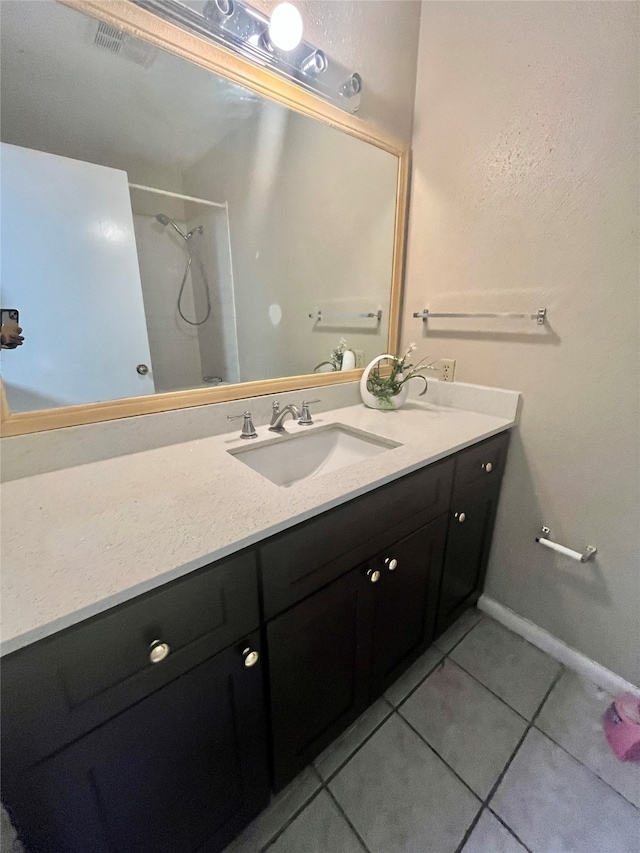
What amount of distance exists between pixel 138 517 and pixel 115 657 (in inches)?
9.2

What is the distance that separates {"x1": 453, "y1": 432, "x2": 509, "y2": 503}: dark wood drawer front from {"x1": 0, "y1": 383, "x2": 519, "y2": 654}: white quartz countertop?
69 mm

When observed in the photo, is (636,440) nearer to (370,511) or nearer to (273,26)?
(370,511)

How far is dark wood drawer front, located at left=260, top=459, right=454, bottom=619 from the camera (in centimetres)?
70

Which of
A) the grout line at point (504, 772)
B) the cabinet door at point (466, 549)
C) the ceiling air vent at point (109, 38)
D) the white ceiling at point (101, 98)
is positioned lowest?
the grout line at point (504, 772)

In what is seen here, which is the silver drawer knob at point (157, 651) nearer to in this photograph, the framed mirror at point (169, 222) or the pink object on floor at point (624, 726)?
the framed mirror at point (169, 222)

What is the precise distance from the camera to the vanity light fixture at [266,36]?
87 centimetres

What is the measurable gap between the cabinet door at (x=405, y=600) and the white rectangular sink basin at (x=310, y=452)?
1.03 feet

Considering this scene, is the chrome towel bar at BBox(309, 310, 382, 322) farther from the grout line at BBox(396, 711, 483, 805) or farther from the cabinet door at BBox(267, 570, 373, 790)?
the grout line at BBox(396, 711, 483, 805)

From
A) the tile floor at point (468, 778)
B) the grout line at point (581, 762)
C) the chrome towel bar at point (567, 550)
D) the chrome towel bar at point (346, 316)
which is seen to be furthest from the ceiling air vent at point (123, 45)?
the grout line at point (581, 762)

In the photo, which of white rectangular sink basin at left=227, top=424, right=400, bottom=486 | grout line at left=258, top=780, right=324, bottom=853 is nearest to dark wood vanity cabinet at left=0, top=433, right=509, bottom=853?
grout line at left=258, top=780, right=324, bottom=853

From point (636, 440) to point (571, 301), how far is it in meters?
0.46

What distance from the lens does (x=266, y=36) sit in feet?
3.20

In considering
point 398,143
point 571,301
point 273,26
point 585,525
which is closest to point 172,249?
point 273,26

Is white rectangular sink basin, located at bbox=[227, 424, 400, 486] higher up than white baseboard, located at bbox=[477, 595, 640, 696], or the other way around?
white rectangular sink basin, located at bbox=[227, 424, 400, 486]
